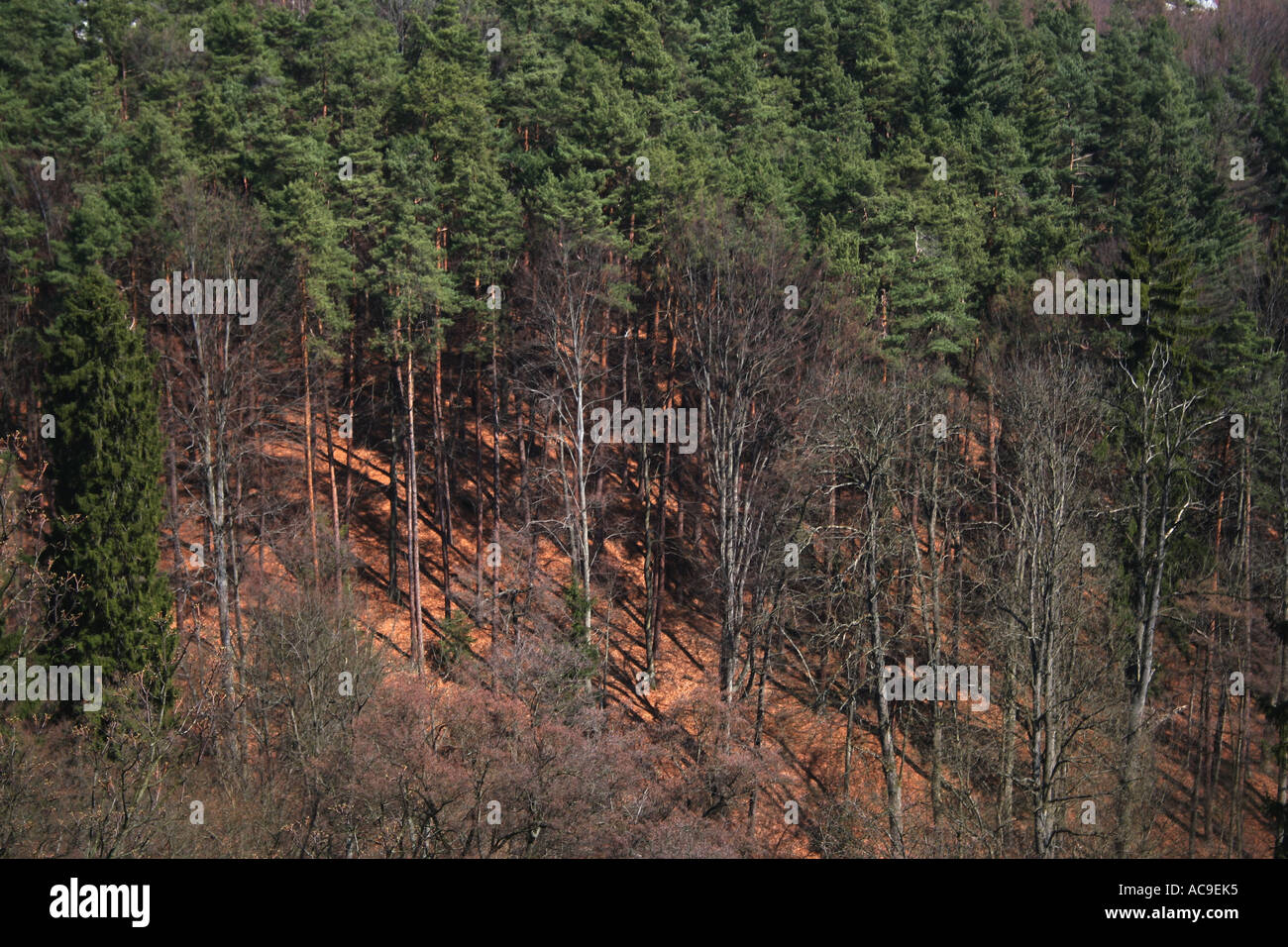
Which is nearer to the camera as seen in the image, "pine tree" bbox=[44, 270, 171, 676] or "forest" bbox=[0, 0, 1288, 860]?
"forest" bbox=[0, 0, 1288, 860]

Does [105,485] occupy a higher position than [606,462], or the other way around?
[105,485]

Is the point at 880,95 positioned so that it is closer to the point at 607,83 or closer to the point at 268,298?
the point at 607,83

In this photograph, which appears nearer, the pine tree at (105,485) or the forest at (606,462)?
the forest at (606,462)

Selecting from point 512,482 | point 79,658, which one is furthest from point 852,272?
point 79,658
